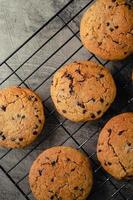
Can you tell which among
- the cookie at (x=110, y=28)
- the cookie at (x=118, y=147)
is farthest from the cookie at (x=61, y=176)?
the cookie at (x=110, y=28)

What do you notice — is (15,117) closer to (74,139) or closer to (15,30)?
(74,139)

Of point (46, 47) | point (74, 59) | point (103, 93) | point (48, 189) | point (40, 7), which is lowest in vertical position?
point (48, 189)

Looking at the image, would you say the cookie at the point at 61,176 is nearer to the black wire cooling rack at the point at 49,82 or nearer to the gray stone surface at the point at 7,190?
the black wire cooling rack at the point at 49,82

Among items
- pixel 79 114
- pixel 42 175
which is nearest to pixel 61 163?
pixel 42 175

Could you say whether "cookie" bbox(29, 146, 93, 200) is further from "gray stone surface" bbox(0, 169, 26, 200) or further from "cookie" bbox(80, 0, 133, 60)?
"cookie" bbox(80, 0, 133, 60)

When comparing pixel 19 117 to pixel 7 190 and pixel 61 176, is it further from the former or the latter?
pixel 7 190

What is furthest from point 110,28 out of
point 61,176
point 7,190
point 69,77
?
point 7,190
